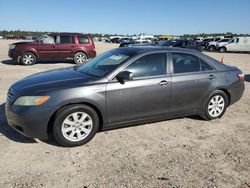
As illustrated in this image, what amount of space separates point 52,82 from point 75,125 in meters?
0.79

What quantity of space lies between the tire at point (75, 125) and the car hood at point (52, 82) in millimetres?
386

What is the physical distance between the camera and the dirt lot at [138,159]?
3264mm

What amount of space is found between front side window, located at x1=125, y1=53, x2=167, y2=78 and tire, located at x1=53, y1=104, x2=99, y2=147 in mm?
1035

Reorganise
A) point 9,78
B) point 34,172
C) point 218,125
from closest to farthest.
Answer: point 34,172
point 218,125
point 9,78

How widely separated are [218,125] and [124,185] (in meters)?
2.84

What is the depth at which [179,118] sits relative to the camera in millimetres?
5523

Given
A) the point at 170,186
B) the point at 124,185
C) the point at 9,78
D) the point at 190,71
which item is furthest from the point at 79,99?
the point at 9,78

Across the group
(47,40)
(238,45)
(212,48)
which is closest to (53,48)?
(47,40)

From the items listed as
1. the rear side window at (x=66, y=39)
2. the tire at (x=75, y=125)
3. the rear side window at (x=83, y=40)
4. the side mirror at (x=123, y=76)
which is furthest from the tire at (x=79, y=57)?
the tire at (x=75, y=125)

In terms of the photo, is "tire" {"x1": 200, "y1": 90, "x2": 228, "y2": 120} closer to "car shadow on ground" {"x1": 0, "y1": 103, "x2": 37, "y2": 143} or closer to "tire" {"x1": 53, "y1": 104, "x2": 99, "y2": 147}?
"tire" {"x1": 53, "y1": 104, "x2": 99, "y2": 147}

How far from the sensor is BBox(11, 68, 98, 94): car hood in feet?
13.2

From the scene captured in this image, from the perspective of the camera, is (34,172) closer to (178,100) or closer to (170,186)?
(170,186)

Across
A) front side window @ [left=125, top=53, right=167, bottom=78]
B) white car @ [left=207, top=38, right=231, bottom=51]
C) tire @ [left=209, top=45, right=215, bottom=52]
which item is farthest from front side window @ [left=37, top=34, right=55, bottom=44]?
tire @ [left=209, top=45, right=215, bottom=52]

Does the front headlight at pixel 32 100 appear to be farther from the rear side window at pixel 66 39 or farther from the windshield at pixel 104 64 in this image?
the rear side window at pixel 66 39
